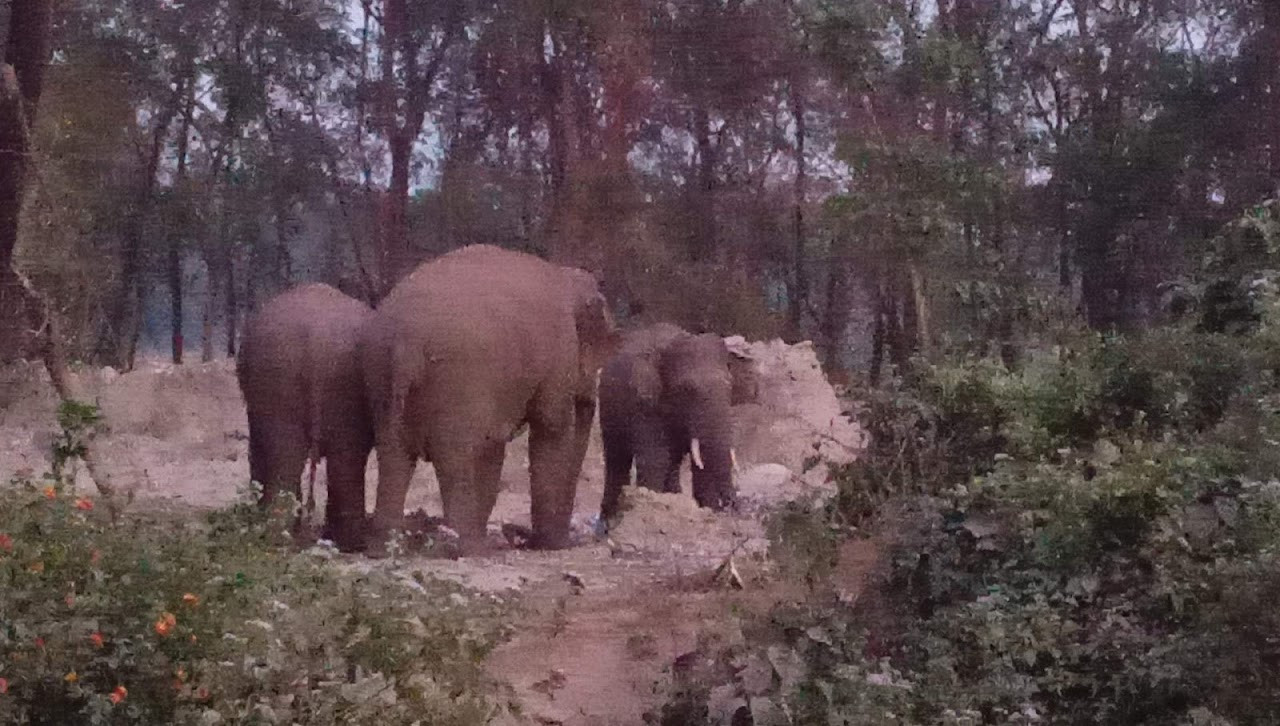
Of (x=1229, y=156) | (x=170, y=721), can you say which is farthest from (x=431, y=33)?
(x=1229, y=156)

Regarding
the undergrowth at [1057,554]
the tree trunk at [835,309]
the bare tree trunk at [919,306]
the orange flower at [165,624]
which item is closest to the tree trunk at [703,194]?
the tree trunk at [835,309]

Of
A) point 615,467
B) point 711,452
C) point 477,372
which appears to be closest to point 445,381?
point 477,372

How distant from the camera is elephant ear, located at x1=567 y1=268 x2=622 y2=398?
4.36 m

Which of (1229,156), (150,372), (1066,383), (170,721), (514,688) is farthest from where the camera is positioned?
(1229,156)

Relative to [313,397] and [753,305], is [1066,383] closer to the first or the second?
[753,305]

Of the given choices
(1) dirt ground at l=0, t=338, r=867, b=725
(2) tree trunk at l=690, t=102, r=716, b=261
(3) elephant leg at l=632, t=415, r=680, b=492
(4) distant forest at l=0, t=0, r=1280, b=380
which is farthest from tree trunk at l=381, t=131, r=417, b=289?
(3) elephant leg at l=632, t=415, r=680, b=492

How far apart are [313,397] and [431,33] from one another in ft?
5.21

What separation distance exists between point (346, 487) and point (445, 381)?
563 mm

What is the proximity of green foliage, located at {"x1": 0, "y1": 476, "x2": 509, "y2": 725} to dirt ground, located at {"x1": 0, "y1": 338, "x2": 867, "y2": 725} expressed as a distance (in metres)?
0.31

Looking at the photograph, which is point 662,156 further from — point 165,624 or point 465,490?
point 165,624

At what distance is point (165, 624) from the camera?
2291 mm

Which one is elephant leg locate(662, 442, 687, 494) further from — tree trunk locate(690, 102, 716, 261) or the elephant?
tree trunk locate(690, 102, 716, 261)

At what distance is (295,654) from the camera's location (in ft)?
8.38

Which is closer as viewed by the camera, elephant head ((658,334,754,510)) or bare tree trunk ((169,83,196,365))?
bare tree trunk ((169,83,196,365))
